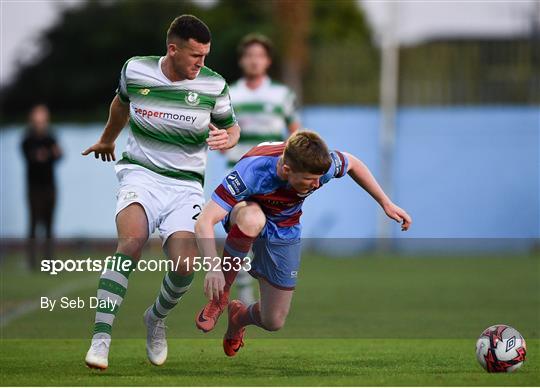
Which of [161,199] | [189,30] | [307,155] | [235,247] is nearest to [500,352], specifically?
[307,155]

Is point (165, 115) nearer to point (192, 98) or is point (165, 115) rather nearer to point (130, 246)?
point (192, 98)

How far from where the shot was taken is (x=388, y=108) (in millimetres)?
25578

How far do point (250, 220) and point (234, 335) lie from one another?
991 millimetres

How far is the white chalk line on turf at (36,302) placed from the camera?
12.0 metres

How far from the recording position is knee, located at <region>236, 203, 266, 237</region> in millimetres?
8133

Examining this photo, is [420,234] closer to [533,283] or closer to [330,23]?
[533,283]

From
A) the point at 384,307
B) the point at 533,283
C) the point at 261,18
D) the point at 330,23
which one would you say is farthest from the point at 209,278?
the point at 330,23

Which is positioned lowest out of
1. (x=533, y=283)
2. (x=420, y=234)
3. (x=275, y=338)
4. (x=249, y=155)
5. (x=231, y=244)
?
(x=420, y=234)

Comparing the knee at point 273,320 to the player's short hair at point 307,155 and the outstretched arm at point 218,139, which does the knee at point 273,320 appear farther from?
the player's short hair at point 307,155

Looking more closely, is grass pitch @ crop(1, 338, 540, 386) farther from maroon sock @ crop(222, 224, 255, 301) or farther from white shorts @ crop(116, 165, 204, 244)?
white shorts @ crop(116, 165, 204, 244)

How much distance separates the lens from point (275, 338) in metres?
10.3

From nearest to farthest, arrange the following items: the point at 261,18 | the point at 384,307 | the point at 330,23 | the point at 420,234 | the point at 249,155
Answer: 1. the point at 249,155
2. the point at 384,307
3. the point at 420,234
4. the point at 261,18
5. the point at 330,23

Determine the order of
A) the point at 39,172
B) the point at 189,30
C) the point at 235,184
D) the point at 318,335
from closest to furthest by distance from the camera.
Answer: the point at 235,184 → the point at 189,30 → the point at 318,335 → the point at 39,172

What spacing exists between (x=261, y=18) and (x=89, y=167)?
1263cm
